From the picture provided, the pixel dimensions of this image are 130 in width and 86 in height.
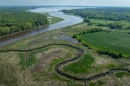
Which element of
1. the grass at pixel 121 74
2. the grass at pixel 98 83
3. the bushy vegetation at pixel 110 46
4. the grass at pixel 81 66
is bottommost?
the grass at pixel 98 83

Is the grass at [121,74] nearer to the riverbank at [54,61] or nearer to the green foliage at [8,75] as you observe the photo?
the riverbank at [54,61]

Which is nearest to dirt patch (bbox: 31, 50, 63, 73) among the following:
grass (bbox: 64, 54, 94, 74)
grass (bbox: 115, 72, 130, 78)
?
grass (bbox: 64, 54, 94, 74)

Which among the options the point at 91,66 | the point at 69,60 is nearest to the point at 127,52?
the point at 91,66

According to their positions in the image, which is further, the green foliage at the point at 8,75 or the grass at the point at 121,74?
the grass at the point at 121,74

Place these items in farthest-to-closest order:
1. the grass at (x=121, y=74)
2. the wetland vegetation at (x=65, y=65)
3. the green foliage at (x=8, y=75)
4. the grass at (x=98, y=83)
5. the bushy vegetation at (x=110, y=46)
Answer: the bushy vegetation at (x=110, y=46), the grass at (x=121, y=74), the wetland vegetation at (x=65, y=65), the grass at (x=98, y=83), the green foliage at (x=8, y=75)

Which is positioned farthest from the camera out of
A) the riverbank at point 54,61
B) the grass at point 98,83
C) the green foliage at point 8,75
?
the riverbank at point 54,61

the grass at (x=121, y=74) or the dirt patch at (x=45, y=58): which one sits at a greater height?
the dirt patch at (x=45, y=58)

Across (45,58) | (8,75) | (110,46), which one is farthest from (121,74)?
(8,75)

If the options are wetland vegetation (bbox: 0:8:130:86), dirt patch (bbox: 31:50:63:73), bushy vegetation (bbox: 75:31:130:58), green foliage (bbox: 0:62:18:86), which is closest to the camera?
green foliage (bbox: 0:62:18:86)

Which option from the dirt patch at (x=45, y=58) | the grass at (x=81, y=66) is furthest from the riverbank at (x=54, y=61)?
the grass at (x=81, y=66)

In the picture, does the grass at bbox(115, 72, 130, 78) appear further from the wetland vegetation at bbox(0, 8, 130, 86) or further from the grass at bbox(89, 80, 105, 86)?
the grass at bbox(89, 80, 105, 86)
